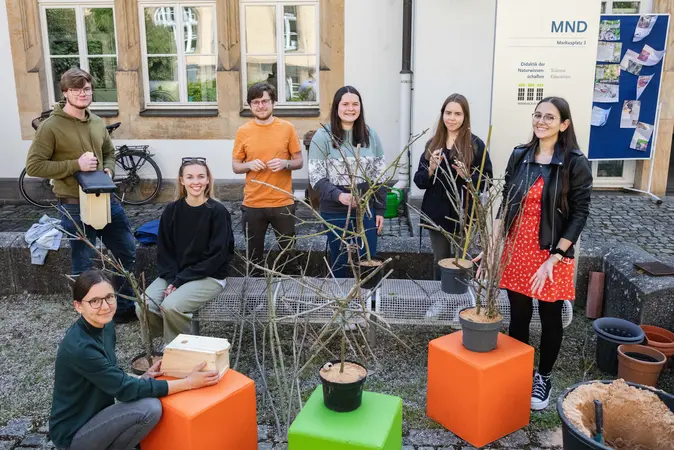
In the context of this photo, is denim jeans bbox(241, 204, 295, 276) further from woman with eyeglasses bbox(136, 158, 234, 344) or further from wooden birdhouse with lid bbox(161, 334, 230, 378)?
wooden birdhouse with lid bbox(161, 334, 230, 378)

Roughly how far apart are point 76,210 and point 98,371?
2162 millimetres

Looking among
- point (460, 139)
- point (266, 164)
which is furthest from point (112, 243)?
point (460, 139)

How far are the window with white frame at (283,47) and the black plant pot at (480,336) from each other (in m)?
6.54

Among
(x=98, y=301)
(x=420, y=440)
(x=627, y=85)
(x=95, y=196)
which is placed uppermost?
(x=627, y=85)

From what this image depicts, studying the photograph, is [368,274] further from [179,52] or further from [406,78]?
[179,52]

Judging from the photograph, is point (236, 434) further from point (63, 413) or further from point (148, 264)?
point (148, 264)

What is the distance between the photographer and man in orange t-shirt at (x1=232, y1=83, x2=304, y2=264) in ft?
15.3

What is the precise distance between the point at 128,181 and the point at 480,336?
7.08 meters

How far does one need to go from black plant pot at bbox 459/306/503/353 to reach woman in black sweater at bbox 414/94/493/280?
100 cm

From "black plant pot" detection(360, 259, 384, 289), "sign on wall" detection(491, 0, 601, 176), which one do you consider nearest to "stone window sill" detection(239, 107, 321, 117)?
"sign on wall" detection(491, 0, 601, 176)

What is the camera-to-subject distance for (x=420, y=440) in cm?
337

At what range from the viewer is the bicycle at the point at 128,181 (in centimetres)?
912

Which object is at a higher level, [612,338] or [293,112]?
[293,112]

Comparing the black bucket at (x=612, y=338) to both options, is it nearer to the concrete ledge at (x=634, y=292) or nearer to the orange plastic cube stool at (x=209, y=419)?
the concrete ledge at (x=634, y=292)
